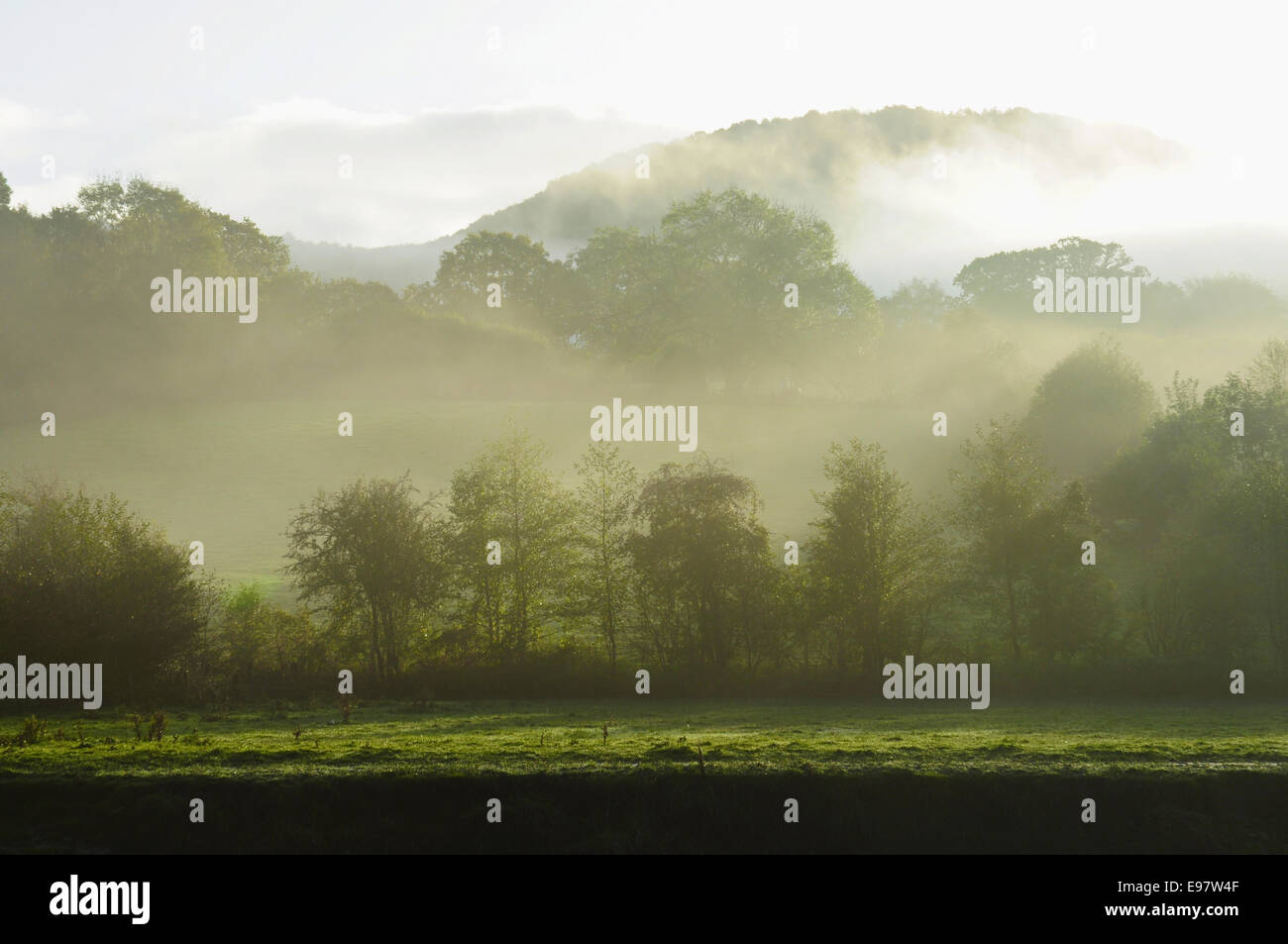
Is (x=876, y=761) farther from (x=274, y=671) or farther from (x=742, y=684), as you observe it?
(x=274, y=671)

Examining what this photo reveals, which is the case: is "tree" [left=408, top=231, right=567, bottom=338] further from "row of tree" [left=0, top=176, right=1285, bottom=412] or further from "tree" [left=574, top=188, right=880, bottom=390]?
"tree" [left=574, top=188, right=880, bottom=390]

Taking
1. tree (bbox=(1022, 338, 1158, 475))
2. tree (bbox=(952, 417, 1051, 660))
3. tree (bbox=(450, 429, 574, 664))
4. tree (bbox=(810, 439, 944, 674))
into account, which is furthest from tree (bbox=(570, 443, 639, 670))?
tree (bbox=(1022, 338, 1158, 475))

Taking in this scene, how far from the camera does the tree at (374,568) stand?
41250 mm

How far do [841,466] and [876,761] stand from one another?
23.4 metres

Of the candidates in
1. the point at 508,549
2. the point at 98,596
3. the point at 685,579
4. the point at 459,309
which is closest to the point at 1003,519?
the point at 685,579

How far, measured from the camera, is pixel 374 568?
41844 mm

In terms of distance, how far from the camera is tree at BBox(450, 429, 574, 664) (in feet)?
139

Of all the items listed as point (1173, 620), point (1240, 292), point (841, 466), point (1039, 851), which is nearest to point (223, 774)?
point (1039, 851)

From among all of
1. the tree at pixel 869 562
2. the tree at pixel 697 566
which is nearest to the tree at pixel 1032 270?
the tree at pixel 869 562

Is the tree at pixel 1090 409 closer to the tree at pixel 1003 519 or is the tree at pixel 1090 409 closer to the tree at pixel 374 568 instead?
the tree at pixel 1003 519

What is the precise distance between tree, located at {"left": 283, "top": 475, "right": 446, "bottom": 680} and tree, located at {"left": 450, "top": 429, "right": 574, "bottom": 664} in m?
1.76
